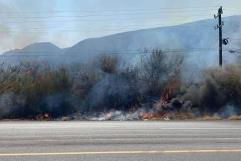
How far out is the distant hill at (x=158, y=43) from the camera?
87.9 meters

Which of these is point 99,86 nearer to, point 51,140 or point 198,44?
point 51,140

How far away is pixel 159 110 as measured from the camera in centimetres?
4641

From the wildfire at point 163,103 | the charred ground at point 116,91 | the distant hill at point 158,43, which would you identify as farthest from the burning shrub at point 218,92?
the distant hill at point 158,43

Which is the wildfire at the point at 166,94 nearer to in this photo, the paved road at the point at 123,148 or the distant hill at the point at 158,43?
the paved road at the point at 123,148

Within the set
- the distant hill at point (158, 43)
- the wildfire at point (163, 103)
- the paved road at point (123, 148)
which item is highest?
the distant hill at point (158, 43)

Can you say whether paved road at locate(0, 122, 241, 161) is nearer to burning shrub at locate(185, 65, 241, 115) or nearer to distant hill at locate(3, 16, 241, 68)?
burning shrub at locate(185, 65, 241, 115)

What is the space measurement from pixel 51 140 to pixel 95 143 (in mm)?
1459

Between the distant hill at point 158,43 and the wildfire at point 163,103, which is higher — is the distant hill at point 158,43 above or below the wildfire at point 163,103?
above

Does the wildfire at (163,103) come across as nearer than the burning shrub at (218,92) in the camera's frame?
Yes

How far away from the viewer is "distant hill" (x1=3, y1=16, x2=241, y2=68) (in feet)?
289

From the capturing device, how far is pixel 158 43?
9150cm

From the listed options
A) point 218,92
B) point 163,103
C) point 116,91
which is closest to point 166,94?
point 163,103

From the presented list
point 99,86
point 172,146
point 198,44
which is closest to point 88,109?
point 99,86

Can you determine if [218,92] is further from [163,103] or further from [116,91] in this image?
[116,91]
